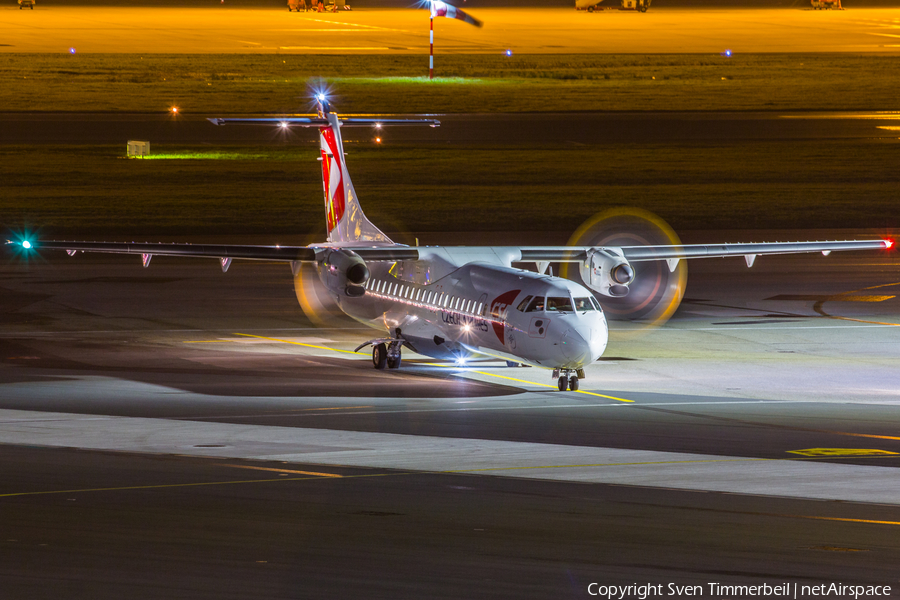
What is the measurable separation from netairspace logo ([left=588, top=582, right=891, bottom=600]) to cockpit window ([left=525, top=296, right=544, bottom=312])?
42.7 feet

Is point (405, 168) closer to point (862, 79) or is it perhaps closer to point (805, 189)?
point (805, 189)

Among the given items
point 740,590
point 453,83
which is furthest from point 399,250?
point 453,83

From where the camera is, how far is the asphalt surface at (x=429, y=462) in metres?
12.9

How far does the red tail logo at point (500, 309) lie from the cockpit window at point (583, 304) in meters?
1.37

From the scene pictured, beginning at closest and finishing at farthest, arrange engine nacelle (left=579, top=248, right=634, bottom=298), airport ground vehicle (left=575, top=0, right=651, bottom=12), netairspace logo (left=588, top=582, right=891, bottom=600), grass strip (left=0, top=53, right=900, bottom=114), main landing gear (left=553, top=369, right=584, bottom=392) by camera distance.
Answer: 1. netairspace logo (left=588, top=582, right=891, bottom=600)
2. main landing gear (left=553, top=369, right=584, bottom=392)
3. engine nacelle (left=579, top=248, right=634, bottom=298)
4. grass strip (left=0, top=53, right=900, bottom=114)
5. airport ground vehicle (left=575, top=0, right=651, bottom=12)

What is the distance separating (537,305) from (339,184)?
34.6 feet

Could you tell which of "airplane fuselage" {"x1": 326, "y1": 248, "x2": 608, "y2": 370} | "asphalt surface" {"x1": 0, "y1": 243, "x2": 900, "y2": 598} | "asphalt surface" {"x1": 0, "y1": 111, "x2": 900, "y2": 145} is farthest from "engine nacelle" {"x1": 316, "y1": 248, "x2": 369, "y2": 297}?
"asphalt surface" {"x1": 0, "y1": 111, "x2": 900, "y2": 145}

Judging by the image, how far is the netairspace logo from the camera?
38.7 ft

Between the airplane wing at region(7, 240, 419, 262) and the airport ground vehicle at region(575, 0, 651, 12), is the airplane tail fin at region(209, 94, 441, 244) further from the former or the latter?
the airport ground vehicle at region(575, 0, 651, 12)

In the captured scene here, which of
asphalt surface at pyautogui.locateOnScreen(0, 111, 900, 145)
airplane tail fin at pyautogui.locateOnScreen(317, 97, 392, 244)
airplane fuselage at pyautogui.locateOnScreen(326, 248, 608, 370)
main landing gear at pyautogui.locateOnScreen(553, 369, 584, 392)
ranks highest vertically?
asphalt surface at pyautogui.locateOnScreen(0, 111, 900, 145)

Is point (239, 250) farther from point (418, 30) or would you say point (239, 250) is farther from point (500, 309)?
point (418, 30)

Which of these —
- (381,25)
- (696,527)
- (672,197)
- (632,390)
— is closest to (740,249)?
(632,390)

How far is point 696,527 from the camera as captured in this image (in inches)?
569

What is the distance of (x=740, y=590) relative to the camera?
1198 cm
